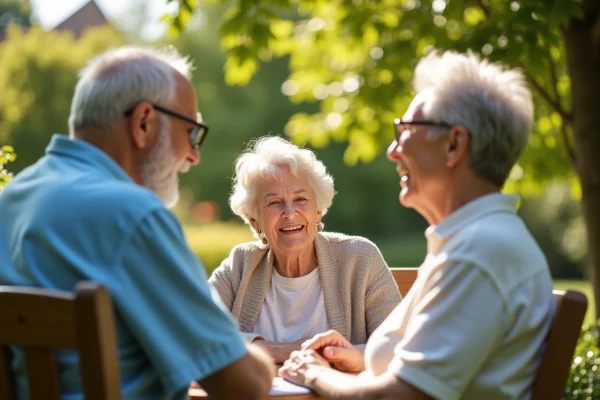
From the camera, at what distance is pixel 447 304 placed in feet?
7.80

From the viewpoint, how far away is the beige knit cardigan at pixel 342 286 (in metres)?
3.75

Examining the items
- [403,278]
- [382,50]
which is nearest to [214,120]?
[382,50]

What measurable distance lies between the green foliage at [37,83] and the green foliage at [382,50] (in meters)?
10.2

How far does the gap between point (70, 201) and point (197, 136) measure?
1.88 ft

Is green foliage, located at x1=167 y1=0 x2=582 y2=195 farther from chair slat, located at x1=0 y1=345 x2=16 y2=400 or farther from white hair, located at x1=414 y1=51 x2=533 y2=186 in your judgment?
chair slat, located at x1=0 y1=345 x2=16 y2=400

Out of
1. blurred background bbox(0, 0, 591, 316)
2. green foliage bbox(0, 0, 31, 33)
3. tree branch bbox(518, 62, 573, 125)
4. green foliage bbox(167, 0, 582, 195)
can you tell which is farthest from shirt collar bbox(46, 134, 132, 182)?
green foliage bbox(0, 0, 31, 33)

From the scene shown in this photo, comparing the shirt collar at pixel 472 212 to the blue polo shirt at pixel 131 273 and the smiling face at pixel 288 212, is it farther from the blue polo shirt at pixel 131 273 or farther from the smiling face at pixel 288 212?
the smiling face at pixel 288 212

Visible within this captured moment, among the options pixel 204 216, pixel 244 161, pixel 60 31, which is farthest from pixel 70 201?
pixel 204 216

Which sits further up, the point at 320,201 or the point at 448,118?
the point at 448,118

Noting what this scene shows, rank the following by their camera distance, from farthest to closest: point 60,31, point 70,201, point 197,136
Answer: point 60,31 < point 197,136 < point 70,201

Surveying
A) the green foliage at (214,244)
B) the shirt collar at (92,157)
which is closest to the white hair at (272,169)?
the shirt collar at (92,157)

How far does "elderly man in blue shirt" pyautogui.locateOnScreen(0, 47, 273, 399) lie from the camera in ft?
7.26

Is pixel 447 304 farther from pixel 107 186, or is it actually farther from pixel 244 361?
pixel 107 186

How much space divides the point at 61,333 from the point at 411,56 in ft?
16.9
